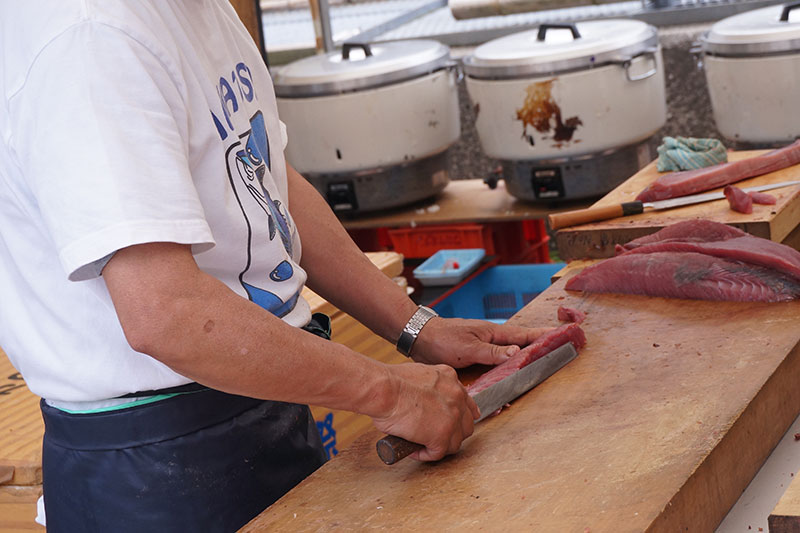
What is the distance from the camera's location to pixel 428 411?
145cm

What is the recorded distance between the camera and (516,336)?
6.23 feet

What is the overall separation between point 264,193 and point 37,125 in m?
0.45

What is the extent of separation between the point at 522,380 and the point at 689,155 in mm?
1527

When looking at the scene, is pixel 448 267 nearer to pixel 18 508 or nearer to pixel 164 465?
pixel 18 508

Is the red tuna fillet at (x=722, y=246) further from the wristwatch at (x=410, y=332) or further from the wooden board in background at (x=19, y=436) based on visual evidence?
the wooden board in background at (x=19, y=436)

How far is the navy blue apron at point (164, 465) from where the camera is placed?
4.84 feet

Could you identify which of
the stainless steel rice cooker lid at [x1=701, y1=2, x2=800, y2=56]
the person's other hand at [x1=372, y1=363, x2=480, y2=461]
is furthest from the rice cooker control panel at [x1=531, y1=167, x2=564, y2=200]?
the person's other hand at [x1=372, y1=363, x2=480, y2=461]

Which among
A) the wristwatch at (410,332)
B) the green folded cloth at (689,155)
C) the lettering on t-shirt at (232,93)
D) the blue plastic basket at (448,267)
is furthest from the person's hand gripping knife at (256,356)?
the blue plastic basket at (448,267)

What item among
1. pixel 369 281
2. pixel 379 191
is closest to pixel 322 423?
pixel 369 281

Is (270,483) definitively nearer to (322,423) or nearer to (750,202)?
(322,423)

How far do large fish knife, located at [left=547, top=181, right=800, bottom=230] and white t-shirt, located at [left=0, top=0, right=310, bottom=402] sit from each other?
3.32ft

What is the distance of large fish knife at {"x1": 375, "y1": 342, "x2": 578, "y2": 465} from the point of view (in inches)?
57.0

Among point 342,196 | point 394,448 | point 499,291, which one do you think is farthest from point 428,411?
point 342,196

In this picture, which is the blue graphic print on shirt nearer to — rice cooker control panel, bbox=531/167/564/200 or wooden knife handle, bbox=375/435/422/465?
wooden knife handle, bbox=375/435/422/465
